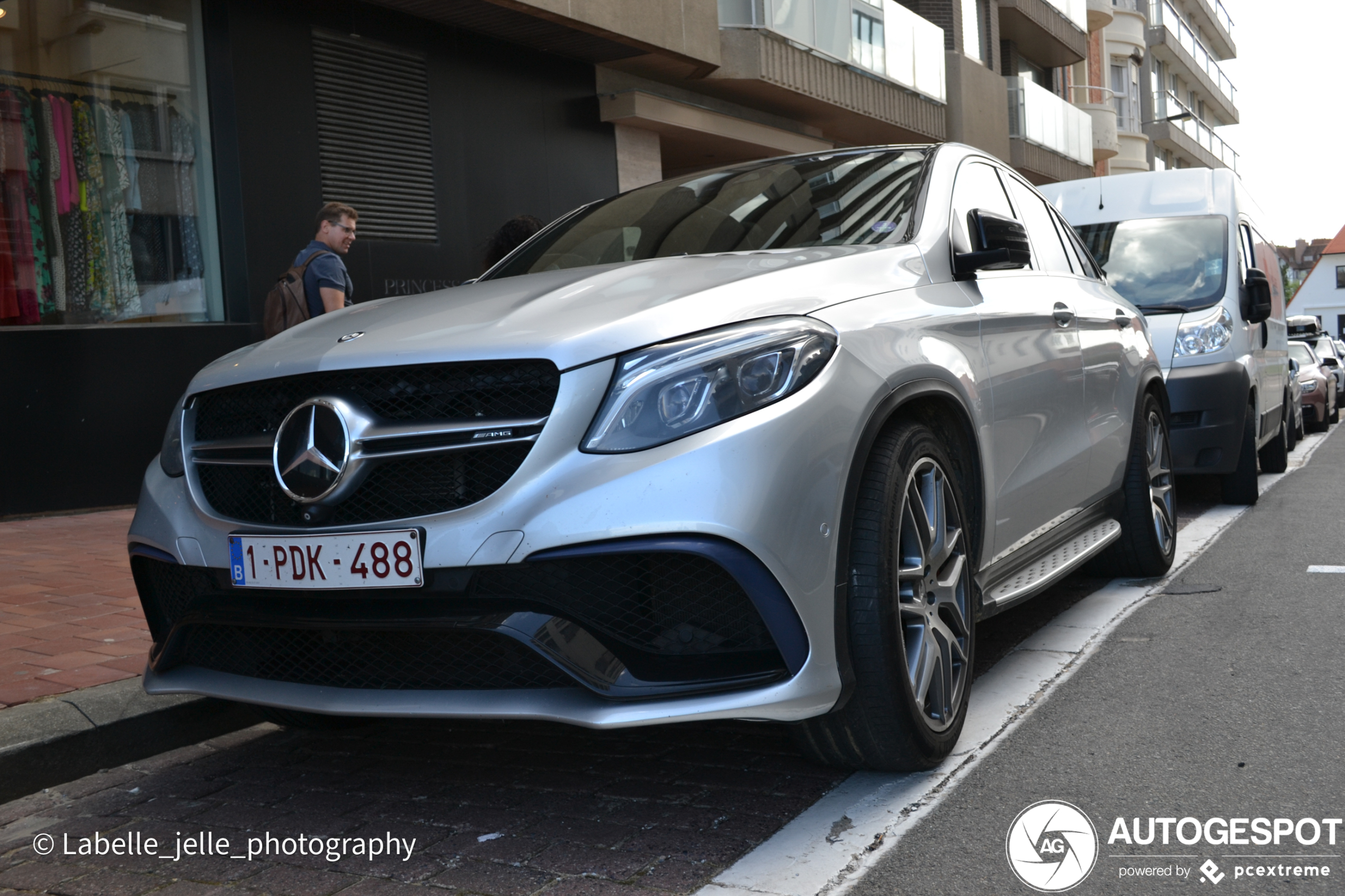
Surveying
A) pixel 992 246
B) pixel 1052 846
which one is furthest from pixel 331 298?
pixel 1052 846

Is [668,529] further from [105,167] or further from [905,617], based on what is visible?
[105,167]

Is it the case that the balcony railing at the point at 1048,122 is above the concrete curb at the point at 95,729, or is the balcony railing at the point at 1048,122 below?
above

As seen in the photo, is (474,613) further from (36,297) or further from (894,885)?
(36,297)

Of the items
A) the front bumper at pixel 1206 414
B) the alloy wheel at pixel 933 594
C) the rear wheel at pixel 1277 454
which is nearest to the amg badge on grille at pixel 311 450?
the alloy wheel at pixel 933 594

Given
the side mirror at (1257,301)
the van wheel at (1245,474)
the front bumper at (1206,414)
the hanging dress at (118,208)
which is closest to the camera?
the front bumper at (1206,414)

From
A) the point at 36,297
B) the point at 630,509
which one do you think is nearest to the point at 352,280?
the point at 36,297

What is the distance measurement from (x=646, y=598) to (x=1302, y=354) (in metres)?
18.1

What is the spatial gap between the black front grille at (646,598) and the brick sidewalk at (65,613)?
6.53ft

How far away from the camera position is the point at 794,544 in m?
2.54

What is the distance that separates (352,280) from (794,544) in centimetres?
851

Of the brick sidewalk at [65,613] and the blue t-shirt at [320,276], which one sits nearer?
the brick sidewalk at [65,613]

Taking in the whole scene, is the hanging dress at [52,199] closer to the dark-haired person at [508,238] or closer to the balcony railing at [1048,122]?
the dark-haired person at [508,238]

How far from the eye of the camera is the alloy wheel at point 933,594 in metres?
2.96

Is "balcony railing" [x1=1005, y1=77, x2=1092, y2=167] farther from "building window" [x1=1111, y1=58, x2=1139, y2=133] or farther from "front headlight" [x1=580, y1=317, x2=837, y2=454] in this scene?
"front headlight" [x1=580, y1=317, x2=837, y2=454]
